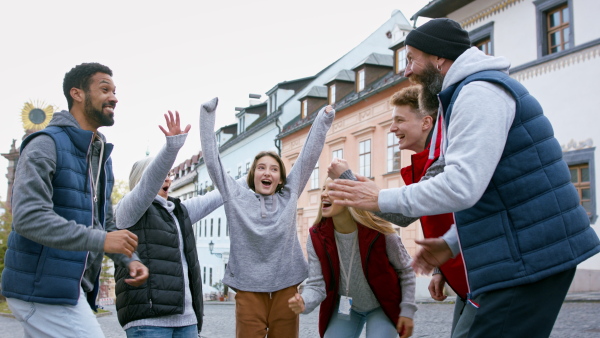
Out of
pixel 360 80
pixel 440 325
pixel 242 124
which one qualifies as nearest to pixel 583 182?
pixel 440 325

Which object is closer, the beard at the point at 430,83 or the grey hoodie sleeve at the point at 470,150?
the grey hoodie sleeve at the point at 470,150

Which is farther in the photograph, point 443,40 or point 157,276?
point 157,276

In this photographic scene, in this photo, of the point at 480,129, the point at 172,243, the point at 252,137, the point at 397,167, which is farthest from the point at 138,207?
the point at 252,137

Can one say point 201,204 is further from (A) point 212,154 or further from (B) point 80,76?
(B) point 80,76

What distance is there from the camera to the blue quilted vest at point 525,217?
234 centimetres

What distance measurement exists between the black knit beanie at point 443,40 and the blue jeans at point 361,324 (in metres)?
2.00

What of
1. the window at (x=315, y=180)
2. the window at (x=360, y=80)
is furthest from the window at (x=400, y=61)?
the window at (x=315, y=180)

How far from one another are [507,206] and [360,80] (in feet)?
85.7

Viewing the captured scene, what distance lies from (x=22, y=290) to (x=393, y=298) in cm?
230

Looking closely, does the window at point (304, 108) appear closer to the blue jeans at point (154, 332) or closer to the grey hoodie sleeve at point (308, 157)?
the grey hoodie sleeve at point (308, 157)

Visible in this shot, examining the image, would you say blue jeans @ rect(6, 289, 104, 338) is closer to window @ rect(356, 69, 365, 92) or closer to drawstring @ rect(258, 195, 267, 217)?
drawstring @ rect(258, 195, 267, 217)

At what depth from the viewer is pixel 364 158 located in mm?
26062

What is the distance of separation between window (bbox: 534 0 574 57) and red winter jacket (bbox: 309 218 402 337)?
13.6 m

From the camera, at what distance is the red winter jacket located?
422 centimetres
